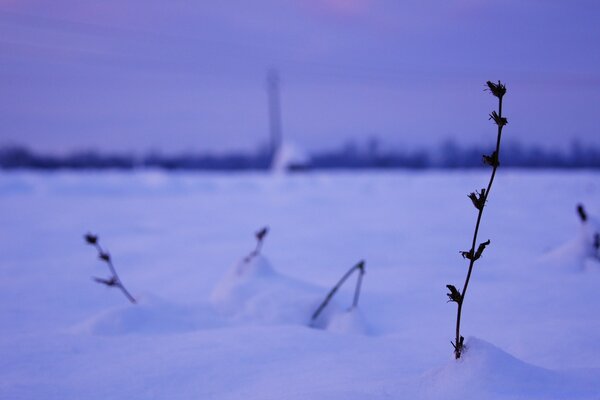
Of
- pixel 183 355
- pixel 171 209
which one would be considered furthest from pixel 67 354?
pixel 171 209

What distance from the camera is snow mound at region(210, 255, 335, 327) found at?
2.54 meters

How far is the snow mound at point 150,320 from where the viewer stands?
2.24m

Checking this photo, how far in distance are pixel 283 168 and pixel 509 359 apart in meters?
31.2

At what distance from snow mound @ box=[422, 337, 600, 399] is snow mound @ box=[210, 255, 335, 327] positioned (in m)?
1.16

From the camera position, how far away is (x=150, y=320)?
2354 mm

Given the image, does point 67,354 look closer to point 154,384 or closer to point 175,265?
point 154,384

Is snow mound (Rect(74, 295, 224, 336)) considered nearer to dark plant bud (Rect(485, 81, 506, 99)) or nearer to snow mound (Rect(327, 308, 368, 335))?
snow mound (Rect(327, 308, 368, 335))

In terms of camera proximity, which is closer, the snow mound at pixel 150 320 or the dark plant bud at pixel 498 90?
the dark plant bud at pixel 498 90

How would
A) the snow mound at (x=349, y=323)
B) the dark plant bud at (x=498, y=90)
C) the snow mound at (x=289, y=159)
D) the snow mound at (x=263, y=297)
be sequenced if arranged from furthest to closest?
1. the snow mound at (x=289, y=159)
2. the snow mound at (x=263, y=297)
3. the snow mound at (x=349, y=323)
4. the dark plant bud at (x=498, y=90)

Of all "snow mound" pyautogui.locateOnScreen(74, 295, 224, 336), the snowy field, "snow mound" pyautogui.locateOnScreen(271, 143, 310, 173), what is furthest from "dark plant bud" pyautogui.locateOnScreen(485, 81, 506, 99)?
"snow mound" pyautogui.locateOnScreen(271, 143, 310, 173)

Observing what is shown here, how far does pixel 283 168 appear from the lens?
1280 inches

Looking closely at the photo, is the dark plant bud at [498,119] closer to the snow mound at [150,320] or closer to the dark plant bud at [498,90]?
the dark plant bud at [498,90]

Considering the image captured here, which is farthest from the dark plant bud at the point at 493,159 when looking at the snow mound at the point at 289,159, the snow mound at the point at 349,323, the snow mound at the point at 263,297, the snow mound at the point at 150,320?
the snow mound at the point at 289,159

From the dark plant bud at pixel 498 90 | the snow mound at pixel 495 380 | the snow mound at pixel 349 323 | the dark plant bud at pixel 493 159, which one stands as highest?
the dark plant bud at pixel 498 90
